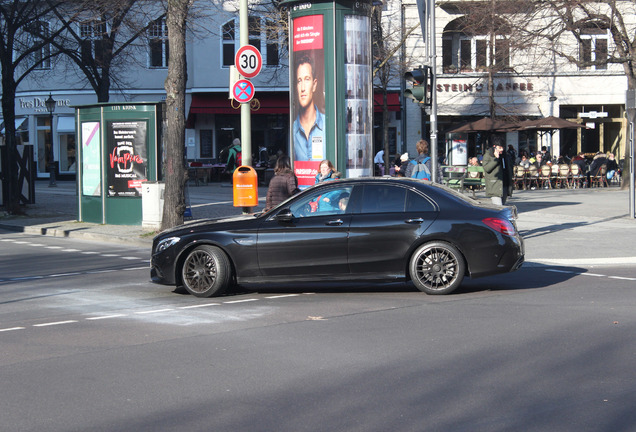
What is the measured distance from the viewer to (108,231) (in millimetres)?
19828

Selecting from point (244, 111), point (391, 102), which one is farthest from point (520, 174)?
point (244, 111)

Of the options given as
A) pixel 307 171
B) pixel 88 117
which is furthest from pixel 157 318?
pixel 88 117

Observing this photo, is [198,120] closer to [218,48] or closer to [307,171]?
[218,48]

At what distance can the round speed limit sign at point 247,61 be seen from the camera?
16.3 meters

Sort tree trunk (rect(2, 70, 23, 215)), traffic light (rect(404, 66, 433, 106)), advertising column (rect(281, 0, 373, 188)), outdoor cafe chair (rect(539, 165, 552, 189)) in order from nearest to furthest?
traffic light (rect(404, 66, 433, 106)) → advertising column (rect(281, 0, 373, 188)) → tree trunk (rect(2, 70, 23, 215)) → outdoor cafe chair (rect(539, 165, 552, 189))

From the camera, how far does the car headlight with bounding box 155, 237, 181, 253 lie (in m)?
10.8

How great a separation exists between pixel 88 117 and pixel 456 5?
908 inches

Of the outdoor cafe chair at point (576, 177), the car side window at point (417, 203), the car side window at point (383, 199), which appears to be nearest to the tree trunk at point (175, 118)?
the car side window at point (383, 199)

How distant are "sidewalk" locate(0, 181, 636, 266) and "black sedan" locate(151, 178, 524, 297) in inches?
147

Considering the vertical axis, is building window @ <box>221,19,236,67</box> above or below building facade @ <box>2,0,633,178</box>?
above

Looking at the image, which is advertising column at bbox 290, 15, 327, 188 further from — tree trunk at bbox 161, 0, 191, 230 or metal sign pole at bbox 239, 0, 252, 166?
tree trunk at bbox 161, 0, 191, 230

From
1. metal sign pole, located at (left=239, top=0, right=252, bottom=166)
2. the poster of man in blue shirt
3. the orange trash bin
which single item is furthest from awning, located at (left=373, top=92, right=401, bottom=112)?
the orange trash bin

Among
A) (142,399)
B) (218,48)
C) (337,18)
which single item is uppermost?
(218,48)

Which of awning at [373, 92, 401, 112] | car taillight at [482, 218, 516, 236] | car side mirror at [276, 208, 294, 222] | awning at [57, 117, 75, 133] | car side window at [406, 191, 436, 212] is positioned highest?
awning at [373, 92, 401, 112]
